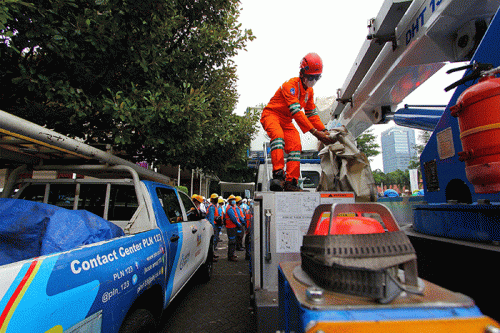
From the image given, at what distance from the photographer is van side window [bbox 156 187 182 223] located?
3.52m

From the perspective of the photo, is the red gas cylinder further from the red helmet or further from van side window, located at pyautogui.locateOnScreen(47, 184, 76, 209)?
van side window, located at pyautogui.locateOnScreen(47, 184, 76, 209)

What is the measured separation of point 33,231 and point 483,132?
9.64ft

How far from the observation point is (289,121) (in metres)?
3.85

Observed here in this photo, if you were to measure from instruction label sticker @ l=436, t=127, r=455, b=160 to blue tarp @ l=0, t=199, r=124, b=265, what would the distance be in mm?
2901

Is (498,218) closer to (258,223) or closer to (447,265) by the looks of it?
(447,265)

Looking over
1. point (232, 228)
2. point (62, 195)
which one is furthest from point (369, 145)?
point (62, 195)

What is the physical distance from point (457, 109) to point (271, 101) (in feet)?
7.93

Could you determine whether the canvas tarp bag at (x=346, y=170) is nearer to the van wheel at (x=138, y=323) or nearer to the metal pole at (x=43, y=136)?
the van wheel at (x=138, y=323)

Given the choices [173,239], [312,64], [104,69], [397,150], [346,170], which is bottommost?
[173,239]

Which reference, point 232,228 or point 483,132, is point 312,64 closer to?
point 483,132

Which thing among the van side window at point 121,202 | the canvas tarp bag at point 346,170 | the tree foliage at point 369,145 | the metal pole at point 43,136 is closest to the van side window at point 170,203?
the van side window at point 121,202

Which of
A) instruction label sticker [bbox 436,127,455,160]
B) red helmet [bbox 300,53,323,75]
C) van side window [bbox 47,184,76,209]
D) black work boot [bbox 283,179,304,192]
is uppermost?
red helmet [bbox 300,53,323,75]

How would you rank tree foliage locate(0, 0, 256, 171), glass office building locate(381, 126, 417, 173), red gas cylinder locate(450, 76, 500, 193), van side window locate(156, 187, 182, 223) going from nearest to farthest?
red gas cylinder locate(450, 76, 500, 193), van side window locate(156, 187, 182, 223), tree foliage locate(0, 0, 256, 171), glass office building locate(381, 126, 417, 173)

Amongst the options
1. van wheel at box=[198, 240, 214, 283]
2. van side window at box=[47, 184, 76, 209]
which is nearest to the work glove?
van side window at box=[47, 184, 76, 209]
